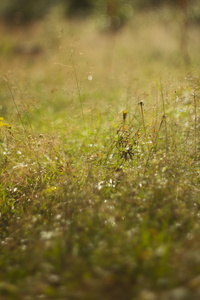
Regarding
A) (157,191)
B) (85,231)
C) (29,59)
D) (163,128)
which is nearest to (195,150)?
(163,128)

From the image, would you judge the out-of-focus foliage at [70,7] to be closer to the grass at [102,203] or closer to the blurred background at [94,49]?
the blurred background at [94,49]

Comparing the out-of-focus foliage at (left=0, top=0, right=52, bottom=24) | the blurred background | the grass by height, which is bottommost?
the grass

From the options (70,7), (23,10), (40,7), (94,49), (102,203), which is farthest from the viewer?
(23,10)

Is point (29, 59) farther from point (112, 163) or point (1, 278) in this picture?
point (1, 278)

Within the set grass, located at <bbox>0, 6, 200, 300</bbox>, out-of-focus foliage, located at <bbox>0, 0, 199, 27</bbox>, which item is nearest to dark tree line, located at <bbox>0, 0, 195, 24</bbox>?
out-of-focus foliage, located at <bbox>0, 0, 199, 27</bbox>

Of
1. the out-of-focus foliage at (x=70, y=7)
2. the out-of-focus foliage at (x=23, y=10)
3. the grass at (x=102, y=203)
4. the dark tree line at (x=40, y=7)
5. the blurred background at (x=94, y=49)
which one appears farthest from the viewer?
the out-of-focus foliage at (x=23, y=10)

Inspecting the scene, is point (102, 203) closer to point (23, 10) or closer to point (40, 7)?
point (40, 7)

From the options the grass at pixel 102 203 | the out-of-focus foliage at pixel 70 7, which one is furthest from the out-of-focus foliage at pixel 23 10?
the grass at pixel 102 203

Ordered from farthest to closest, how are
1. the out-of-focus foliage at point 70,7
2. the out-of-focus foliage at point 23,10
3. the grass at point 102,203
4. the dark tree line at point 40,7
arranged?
the out-of-focus foliage at point 23,10 < the dark tree line at point 40,7 < the out-of-focus foliage at point 70,7 < the grass at point 102,203

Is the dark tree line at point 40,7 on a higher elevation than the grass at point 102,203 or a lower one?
higher

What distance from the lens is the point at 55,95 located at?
495cm

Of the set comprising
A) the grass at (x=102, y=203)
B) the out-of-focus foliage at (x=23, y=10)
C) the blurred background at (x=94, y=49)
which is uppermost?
the out-of-focus foliage at (x=23, y=10)

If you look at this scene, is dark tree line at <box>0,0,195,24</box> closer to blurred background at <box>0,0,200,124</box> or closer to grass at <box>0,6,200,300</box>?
blurred background at <box>0,0,200,124</box>

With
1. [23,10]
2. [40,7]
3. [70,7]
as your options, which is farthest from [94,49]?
[23,10]
